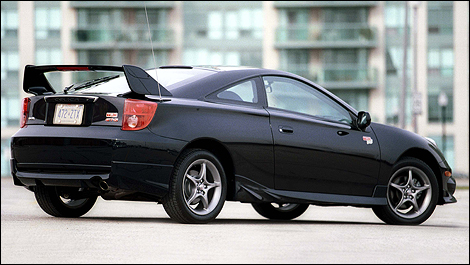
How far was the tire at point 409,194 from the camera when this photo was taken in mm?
8773

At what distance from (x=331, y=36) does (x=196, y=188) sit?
49.3 m

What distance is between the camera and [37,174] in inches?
287

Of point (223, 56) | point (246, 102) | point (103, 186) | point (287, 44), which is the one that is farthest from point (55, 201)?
point (223, 56)

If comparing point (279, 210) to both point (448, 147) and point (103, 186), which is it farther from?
point (448, 147)

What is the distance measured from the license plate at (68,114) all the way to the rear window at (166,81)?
29 cm

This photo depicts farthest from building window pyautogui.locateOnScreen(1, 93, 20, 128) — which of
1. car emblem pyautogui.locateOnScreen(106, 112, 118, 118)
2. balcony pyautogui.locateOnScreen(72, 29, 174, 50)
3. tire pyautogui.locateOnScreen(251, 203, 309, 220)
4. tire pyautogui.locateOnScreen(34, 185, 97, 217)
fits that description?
car emblem pyautogui.locateOnScreen(106, 112, 118, 118)

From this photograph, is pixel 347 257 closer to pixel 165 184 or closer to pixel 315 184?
pixel 165 184

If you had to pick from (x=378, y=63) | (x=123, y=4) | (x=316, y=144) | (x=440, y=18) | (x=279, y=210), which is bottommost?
(x=279, y=210)

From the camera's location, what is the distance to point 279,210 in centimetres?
945

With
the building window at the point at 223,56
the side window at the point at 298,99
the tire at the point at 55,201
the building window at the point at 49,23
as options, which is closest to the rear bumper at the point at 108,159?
the tire at the point at 55,201

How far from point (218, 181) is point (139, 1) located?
49864 millimetres

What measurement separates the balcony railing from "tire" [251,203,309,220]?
155ft

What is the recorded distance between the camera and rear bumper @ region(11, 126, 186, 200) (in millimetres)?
6930

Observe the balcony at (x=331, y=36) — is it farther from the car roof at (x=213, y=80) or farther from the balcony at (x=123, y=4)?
the car roof at (x=213, y=80)
